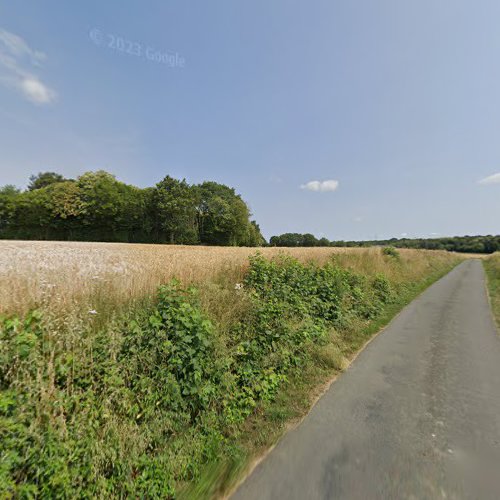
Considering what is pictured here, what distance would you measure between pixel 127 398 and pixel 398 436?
3310 mm

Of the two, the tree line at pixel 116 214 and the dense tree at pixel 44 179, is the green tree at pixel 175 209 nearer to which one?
the tree line at pixel 116 214

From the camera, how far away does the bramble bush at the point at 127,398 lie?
1.93 metres

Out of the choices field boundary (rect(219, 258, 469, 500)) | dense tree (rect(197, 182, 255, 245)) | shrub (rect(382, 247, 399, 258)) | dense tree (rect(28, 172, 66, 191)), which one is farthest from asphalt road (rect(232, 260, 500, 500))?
dense tree (rect(28, 172, 66, 191))

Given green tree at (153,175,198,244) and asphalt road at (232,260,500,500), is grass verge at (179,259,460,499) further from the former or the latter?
green tree at (153,175,198,244)

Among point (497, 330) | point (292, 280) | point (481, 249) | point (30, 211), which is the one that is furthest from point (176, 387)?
point (481, 249)

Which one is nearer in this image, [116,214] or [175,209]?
[175,209]

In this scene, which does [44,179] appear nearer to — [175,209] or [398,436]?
[175,209]

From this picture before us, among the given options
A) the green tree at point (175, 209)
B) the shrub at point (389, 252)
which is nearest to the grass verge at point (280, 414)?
the shrub at point (389, 252)

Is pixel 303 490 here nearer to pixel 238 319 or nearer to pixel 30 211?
pixel 238 319

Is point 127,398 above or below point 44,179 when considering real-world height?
below

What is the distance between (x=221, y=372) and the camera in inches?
129

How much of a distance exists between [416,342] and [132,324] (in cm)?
646

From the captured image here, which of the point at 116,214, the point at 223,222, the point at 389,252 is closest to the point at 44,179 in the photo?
the point at 116,214

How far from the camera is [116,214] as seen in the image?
49.4 metres
